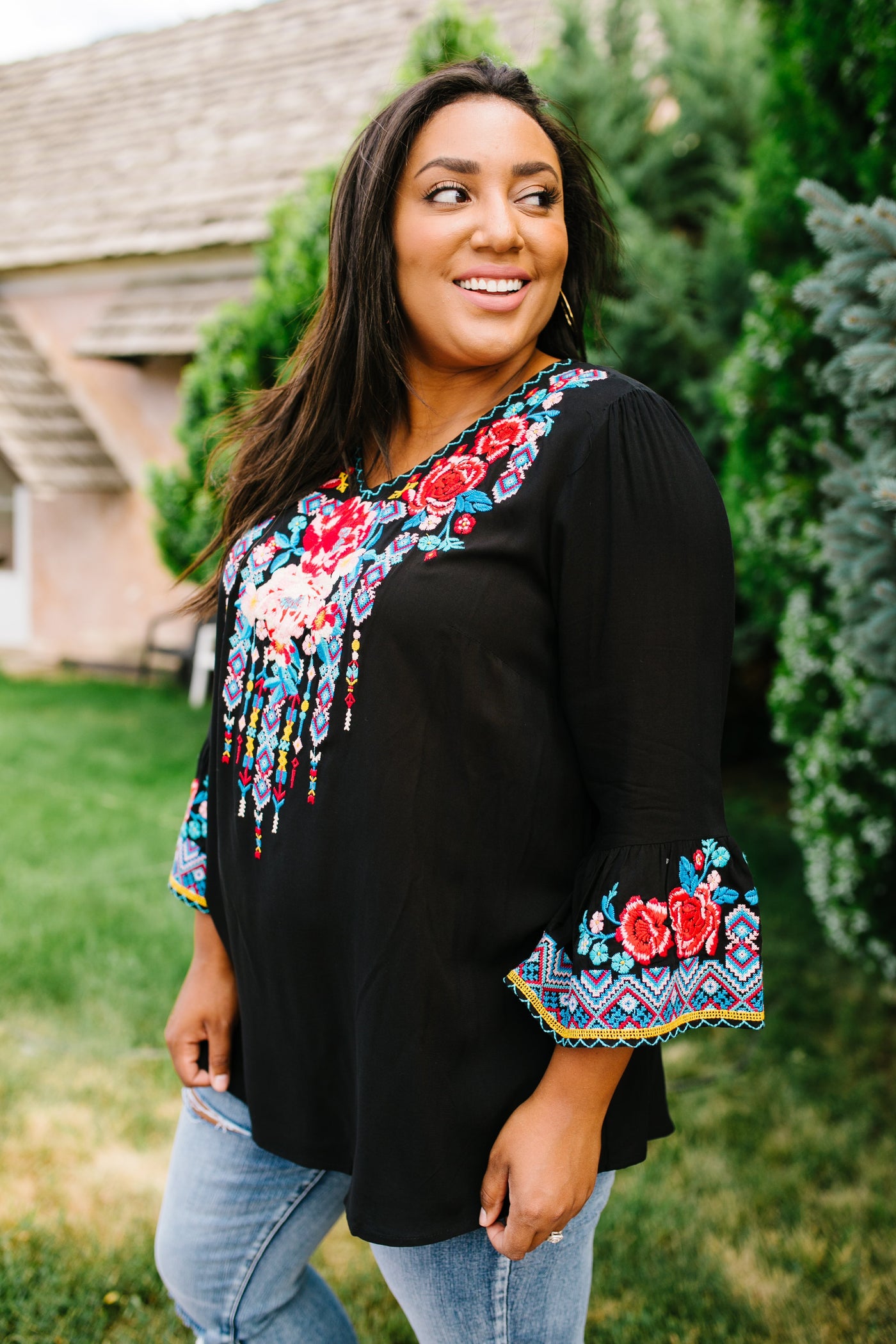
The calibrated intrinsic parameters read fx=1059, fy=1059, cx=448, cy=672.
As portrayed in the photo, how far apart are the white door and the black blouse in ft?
32.5

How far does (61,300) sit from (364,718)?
9796 millimetres

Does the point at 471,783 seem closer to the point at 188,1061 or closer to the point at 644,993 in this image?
the point at 644,993

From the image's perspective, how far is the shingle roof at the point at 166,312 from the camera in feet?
27.6

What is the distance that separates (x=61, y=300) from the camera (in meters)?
9.72

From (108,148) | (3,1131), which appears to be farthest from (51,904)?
(108,148)

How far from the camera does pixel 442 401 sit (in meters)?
1.44

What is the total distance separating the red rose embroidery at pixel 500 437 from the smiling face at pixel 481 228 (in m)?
0.12

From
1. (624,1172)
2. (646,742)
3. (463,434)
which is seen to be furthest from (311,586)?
(624,1172)

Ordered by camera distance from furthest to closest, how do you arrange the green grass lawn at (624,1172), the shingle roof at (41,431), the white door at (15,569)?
the white door at (15,569) < the shingle roof at (41,431) < the green grass lawn at (624,1172)

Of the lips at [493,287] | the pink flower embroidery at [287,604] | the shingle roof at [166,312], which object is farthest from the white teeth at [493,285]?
the shingle roof at [166,312]

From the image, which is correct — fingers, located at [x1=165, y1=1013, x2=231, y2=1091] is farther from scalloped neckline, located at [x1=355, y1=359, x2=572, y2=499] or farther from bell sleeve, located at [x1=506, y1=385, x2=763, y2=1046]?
scalloped neckline, located at [x1=355, y1=359, x2=572, y2=499]

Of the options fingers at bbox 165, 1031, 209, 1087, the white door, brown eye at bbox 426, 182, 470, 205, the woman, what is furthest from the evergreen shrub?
the white door

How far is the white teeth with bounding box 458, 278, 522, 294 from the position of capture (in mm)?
1336

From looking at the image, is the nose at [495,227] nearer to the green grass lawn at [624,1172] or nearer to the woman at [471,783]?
the woman at [471,783]
